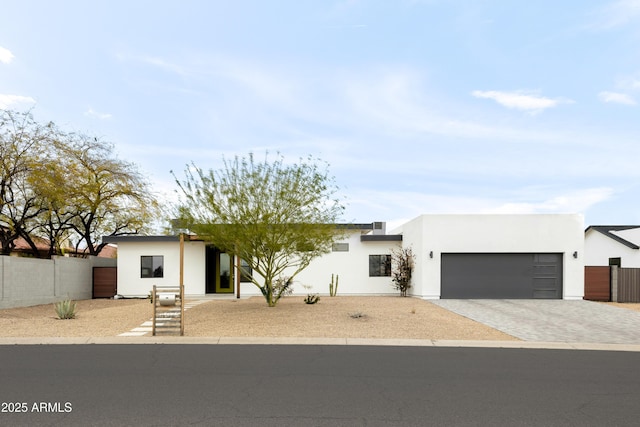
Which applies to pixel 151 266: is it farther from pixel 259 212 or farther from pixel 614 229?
pixel 614 229

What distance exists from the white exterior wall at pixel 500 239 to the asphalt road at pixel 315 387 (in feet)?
38.7

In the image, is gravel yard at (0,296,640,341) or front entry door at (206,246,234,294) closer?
gravel yard at (0,296,640,341)

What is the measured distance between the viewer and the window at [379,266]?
24188 mm

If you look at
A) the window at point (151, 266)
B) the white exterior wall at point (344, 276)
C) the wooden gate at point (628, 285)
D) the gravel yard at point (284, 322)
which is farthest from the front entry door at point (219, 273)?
the wooden gate at point (628, 285)

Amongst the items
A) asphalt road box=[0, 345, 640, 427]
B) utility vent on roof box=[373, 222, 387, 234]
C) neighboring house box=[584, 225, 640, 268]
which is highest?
utility vent on roof box=[373, 222, 387, 234]

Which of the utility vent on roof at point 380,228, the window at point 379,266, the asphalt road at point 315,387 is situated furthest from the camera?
the utility vent on roof at point 380,228

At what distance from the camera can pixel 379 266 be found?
24.3 metres

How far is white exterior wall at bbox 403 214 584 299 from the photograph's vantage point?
70.8 feet

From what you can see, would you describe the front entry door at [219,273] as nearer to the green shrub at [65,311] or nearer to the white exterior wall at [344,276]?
the white exterior wall at [344,276]

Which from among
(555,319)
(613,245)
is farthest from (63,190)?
(613,245)

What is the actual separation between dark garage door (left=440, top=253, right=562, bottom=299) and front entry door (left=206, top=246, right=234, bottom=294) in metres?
11.0

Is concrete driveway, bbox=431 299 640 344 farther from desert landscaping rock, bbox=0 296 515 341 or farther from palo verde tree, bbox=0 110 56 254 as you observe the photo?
palo verde tree, bbox=0 110 56 254

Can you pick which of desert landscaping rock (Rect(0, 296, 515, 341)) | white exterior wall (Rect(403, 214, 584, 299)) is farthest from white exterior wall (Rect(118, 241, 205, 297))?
white exterior wall (Rect(403, 214, 584, 299))

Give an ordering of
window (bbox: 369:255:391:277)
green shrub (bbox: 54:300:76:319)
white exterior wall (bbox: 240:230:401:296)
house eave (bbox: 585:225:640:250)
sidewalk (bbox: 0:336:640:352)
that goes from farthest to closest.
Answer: house eave (bbox: 585:225:640:250) < window (bbox: 369:255:391:277) < white exterior wall (bbox: 240:230:401:296) < green shrub (bbox: 54:300:76:319) < sidewalk (bbox: 0:336:640:352)
